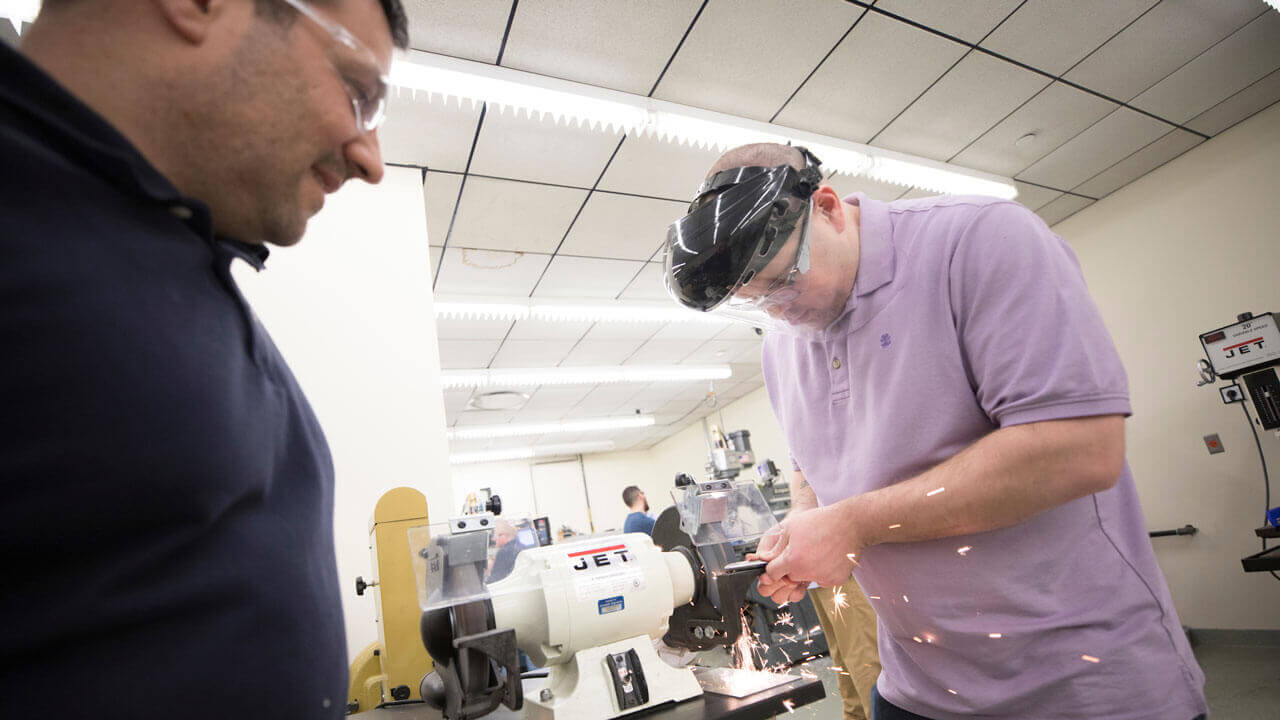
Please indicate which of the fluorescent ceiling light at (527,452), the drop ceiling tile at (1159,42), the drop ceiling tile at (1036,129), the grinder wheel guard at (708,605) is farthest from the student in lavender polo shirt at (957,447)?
the fluorescent ceiling light at (527,452)

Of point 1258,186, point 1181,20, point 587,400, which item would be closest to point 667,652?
point 1181,20

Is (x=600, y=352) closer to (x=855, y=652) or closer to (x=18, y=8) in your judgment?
(x=855, y=652)

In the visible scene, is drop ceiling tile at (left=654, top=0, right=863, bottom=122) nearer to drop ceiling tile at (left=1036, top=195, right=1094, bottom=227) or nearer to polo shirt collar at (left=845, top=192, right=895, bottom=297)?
polo shirt collar at (left=845, top=192, right=895, bottom=297)

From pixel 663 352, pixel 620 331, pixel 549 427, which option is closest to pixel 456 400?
pixel 549 427

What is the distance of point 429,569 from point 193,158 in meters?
0.99

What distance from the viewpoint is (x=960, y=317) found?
38.0 inches

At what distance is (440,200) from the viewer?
3.66 m

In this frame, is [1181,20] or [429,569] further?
[1181,20]

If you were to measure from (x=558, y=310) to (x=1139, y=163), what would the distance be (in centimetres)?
491

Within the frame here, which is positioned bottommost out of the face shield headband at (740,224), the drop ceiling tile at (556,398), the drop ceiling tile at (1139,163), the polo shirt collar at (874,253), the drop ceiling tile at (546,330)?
the polo shirt collar at (874,253)

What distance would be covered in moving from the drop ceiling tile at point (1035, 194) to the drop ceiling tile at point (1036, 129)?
412 mm

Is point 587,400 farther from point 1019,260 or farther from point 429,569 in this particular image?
point 1019,260

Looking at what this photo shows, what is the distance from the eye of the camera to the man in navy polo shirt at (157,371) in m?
0.41

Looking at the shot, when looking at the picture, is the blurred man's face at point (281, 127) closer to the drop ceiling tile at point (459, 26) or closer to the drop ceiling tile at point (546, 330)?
the drop ceiling tile at point (459, 26)
